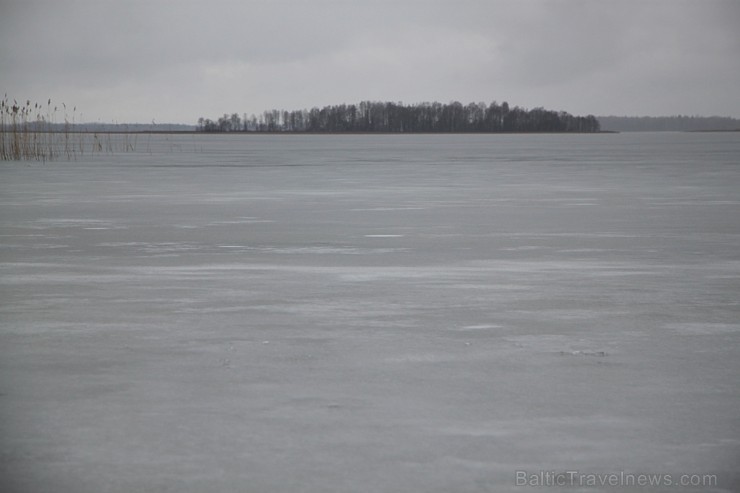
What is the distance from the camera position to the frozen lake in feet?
13.8

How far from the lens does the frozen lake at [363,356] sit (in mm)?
4219

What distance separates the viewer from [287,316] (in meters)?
7.63

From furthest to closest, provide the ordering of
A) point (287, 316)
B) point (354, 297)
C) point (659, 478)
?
point (354, 297) < point (287, 316) < point (659, 478)

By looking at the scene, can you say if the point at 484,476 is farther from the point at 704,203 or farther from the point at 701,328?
the point at 704,203

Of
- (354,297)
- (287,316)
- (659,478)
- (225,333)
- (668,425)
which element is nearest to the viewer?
(659,478)

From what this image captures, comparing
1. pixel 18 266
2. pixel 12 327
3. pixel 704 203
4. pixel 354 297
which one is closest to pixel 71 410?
pixel 12 327

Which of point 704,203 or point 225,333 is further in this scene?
point 704,203

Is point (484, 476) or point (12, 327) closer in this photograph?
point (484, 476)

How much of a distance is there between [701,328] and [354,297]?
2.57 meters

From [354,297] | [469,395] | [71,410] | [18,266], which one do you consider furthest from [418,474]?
[18,266]

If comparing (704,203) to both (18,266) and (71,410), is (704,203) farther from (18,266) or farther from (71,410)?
(71,410)

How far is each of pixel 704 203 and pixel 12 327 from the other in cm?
1405

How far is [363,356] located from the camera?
6.21 meters

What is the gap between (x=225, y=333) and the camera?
6992 mm
